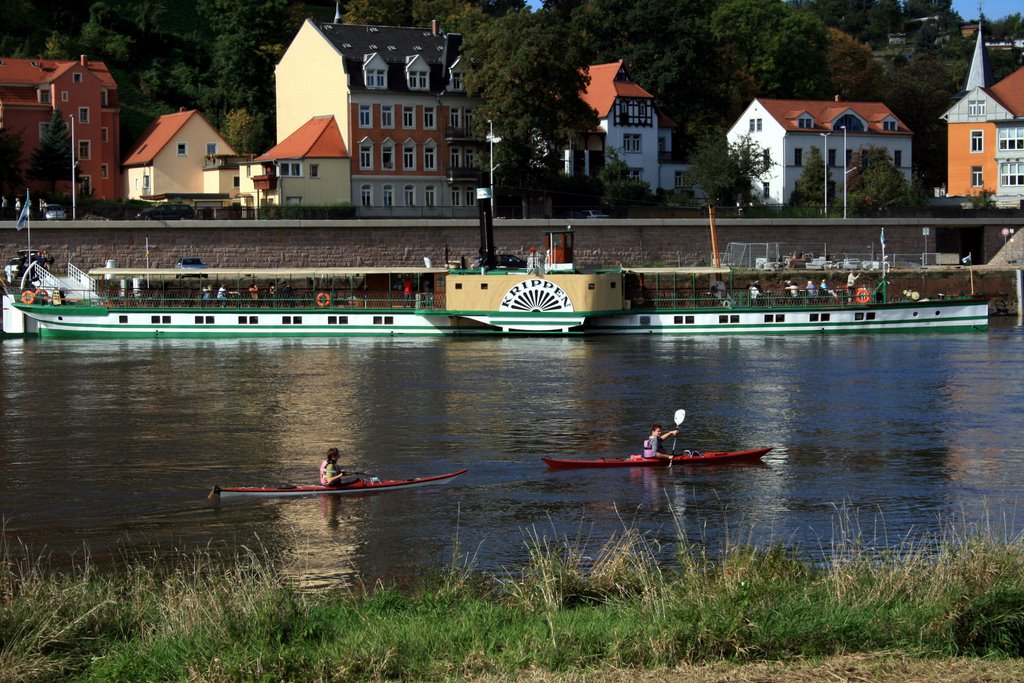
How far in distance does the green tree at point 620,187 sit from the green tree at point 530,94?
558 centimetres

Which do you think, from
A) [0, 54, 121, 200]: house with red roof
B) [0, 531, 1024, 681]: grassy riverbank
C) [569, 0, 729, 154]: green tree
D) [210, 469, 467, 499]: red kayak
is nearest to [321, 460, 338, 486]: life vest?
[210, 469, 467, 499]: red kayak

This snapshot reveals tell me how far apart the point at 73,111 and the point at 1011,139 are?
63478 millimetres

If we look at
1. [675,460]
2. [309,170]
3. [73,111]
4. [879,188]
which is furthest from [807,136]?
[675,460]

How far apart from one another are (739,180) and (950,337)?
111ft

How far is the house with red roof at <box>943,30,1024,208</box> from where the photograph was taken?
3750 inches

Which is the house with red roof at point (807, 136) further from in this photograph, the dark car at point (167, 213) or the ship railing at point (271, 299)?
the dark car at point (167, 213)

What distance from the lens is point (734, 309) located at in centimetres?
5862

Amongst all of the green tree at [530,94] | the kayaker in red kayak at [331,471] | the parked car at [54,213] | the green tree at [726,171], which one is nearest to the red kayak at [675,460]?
the kayaker in red kayak at [331,471]

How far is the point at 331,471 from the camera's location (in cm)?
2484

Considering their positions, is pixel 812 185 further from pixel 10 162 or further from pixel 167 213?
pixel 10 162

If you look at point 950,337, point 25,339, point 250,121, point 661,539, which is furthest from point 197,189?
point 661,539

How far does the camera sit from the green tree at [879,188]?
287 feet

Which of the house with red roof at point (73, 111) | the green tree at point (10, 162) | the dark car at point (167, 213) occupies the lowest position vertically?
the dark car at point (167, 213)

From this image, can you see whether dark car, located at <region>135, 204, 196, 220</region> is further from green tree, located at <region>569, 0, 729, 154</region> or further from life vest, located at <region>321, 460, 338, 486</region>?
life vest, located at <region>321, 460, 338, 486</region>
